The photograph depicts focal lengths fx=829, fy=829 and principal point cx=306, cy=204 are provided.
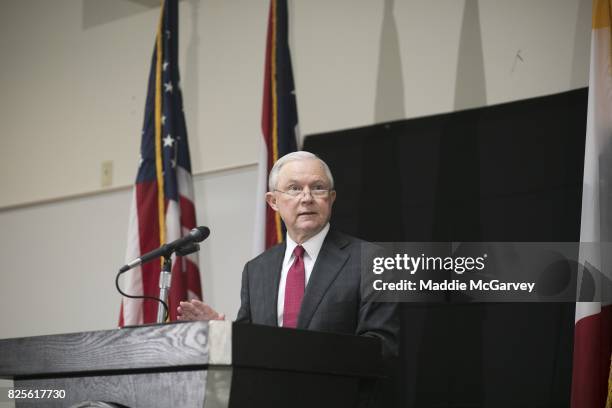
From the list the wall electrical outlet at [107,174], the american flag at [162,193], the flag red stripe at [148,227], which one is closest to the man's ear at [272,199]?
the american flag at [162,193]

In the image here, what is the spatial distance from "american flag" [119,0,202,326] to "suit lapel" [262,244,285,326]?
4.70 ft

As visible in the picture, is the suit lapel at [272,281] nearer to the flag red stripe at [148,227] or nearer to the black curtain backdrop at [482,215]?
the black curtain backdrop at [482,215]

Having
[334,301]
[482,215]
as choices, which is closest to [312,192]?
[334,301]

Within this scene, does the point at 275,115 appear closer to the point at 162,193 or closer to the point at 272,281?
the point at 162,193

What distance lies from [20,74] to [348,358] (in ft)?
15.1

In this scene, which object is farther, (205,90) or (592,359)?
(205,90)

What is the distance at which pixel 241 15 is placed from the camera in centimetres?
489

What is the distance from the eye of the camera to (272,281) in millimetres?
2660

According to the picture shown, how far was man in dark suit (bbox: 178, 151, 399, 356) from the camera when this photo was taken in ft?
8.05

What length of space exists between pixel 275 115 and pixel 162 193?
0.70 m

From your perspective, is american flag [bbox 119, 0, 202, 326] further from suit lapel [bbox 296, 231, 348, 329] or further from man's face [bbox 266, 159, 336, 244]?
suit lapel [bbox 296, 231, 348, 329]

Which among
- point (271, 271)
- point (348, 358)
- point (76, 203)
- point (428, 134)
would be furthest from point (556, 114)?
point (76, 203)

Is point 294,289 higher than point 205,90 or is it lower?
lower

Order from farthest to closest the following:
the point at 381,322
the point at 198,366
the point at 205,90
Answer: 1. the point at 205,90
2. the point at 381,322
3. the point at 198,366
